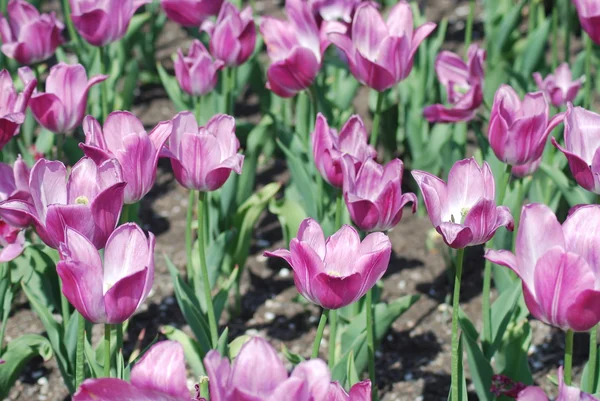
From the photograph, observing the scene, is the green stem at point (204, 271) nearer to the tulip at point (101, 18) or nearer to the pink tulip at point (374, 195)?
the pink tulip at point (374, 195)

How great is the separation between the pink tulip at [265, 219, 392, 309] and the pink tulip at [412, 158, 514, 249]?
13 cm

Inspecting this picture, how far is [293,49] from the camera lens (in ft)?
6.93

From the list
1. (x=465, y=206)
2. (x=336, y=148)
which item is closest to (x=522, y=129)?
(x=465, y=206)

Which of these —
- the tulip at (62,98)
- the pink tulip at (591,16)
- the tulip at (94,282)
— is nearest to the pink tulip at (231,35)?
the tulip at (62,98)

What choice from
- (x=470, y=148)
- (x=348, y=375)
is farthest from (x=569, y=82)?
(x=348, y=375)

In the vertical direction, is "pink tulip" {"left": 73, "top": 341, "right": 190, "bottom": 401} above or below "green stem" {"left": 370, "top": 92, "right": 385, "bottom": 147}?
above

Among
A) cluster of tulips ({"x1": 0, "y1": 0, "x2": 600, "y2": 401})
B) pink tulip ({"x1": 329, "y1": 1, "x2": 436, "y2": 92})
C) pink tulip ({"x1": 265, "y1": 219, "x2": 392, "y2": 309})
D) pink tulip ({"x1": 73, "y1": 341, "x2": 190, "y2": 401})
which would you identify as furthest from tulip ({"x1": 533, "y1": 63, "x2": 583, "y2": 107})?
pink tulip ({"x1": 73, "y1": 341, "x2": 190, "y2": 401})

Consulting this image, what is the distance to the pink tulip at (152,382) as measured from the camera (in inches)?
42.8

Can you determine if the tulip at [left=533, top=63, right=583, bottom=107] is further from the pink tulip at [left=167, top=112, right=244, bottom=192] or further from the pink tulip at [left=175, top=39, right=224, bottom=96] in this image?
the pink tulip at [left=167, top=112, right=244, bottom=192]

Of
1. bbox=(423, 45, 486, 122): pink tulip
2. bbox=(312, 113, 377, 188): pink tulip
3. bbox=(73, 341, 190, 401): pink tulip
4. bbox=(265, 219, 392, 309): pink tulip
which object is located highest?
bbox=(73, 341, 190, 401): pink tulip

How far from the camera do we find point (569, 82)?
2.58 m

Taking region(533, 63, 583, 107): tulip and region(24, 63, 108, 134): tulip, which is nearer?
region(24, 63, 108, 134): tulip

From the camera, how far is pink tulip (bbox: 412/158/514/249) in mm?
1448

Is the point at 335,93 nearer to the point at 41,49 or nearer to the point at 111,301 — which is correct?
the point at 41,49
